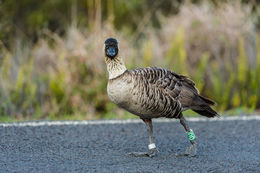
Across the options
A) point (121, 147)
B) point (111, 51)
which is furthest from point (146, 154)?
point (111, 51)

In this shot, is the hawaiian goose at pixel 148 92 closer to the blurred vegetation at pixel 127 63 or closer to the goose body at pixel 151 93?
the goose body at pixel 151 93

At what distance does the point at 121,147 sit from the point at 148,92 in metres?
1.25

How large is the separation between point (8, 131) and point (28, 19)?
1865cm

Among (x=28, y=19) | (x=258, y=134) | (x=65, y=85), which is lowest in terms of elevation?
(x=258, y=134)

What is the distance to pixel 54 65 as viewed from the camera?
1214 centimetres

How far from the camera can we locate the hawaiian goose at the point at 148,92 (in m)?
5.70

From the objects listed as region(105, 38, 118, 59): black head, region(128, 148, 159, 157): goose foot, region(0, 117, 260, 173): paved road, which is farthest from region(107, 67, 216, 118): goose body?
region(0, 117, 260, 173): paved road

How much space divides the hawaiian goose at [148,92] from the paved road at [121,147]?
490 millimetres

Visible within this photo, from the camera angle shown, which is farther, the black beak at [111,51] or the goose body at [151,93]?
the black beak at [111,51]

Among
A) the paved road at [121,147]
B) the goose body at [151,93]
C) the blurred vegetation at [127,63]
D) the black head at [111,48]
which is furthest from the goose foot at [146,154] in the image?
the blurred vegetation at [127,63]

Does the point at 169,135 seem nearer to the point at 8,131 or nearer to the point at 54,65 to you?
the point at 8,131

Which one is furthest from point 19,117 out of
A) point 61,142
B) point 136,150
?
point 136,150

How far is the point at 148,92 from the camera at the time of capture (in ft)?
19.0

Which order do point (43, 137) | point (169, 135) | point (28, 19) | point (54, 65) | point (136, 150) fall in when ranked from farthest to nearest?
point (28, 19) < point (54, 65) < point (169, 135) < point (43, 137) < point (136, 150)
